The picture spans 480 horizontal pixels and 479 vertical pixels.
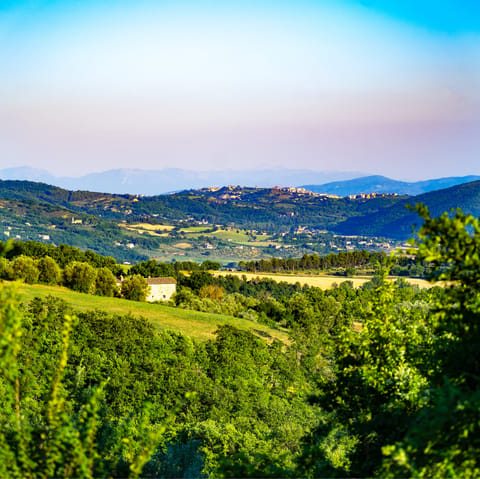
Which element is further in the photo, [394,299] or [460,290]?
[394,299]

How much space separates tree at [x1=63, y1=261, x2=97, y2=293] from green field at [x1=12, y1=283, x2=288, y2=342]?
274cm

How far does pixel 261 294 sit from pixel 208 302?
171ft

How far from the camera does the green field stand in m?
75.8

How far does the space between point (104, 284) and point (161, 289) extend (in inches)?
850

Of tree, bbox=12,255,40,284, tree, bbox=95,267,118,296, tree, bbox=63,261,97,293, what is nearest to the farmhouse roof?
tree, bbox=95,267,118,296

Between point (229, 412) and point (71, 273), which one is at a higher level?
point (71, 273)

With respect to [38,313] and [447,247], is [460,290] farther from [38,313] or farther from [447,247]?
[38,313]

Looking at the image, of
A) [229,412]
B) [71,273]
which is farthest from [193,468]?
[71,273]

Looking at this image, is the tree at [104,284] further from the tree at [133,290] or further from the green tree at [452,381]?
the green tree at [452,381]

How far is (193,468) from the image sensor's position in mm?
26031

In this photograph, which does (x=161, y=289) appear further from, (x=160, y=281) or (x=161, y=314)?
(x=161, y=314)

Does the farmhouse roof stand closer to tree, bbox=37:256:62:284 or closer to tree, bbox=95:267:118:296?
tree, bbox=95:267:118:296

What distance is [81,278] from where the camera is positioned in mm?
91312

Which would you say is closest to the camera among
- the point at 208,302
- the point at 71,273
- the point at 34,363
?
the point at 34,363
